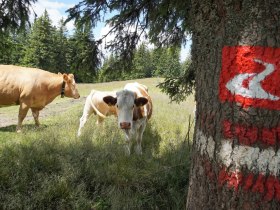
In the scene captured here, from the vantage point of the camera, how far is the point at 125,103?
711 centimetres

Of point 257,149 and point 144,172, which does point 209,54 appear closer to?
point 257,149

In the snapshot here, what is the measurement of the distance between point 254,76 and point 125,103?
5050 mm

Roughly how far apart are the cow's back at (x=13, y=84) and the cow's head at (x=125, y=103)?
21.0 ft

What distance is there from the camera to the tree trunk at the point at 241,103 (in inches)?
83.7

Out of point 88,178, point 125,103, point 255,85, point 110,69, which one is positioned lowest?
point 88,178

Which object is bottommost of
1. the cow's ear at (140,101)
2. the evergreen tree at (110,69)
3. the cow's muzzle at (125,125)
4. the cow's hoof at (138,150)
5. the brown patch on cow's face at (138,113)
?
the cow's hoof at (138,150)

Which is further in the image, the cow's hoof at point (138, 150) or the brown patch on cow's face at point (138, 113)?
the brown patch on cow's face at point (138, 113)

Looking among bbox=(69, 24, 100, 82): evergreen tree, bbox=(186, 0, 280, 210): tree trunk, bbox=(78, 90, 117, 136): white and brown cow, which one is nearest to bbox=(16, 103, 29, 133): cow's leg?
bbox=(78, 90, 117, 136): white and brown cow

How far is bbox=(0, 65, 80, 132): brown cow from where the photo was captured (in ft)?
41.4

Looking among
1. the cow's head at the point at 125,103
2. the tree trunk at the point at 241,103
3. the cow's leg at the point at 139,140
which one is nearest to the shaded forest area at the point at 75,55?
the cow's head at the point at 125,103

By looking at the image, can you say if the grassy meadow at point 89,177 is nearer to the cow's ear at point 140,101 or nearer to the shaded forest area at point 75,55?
the cow's ear at point 140,101

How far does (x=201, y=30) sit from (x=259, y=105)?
0.69 meters

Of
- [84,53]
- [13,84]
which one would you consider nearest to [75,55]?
[84,53]

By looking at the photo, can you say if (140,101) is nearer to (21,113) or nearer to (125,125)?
(125,125)
